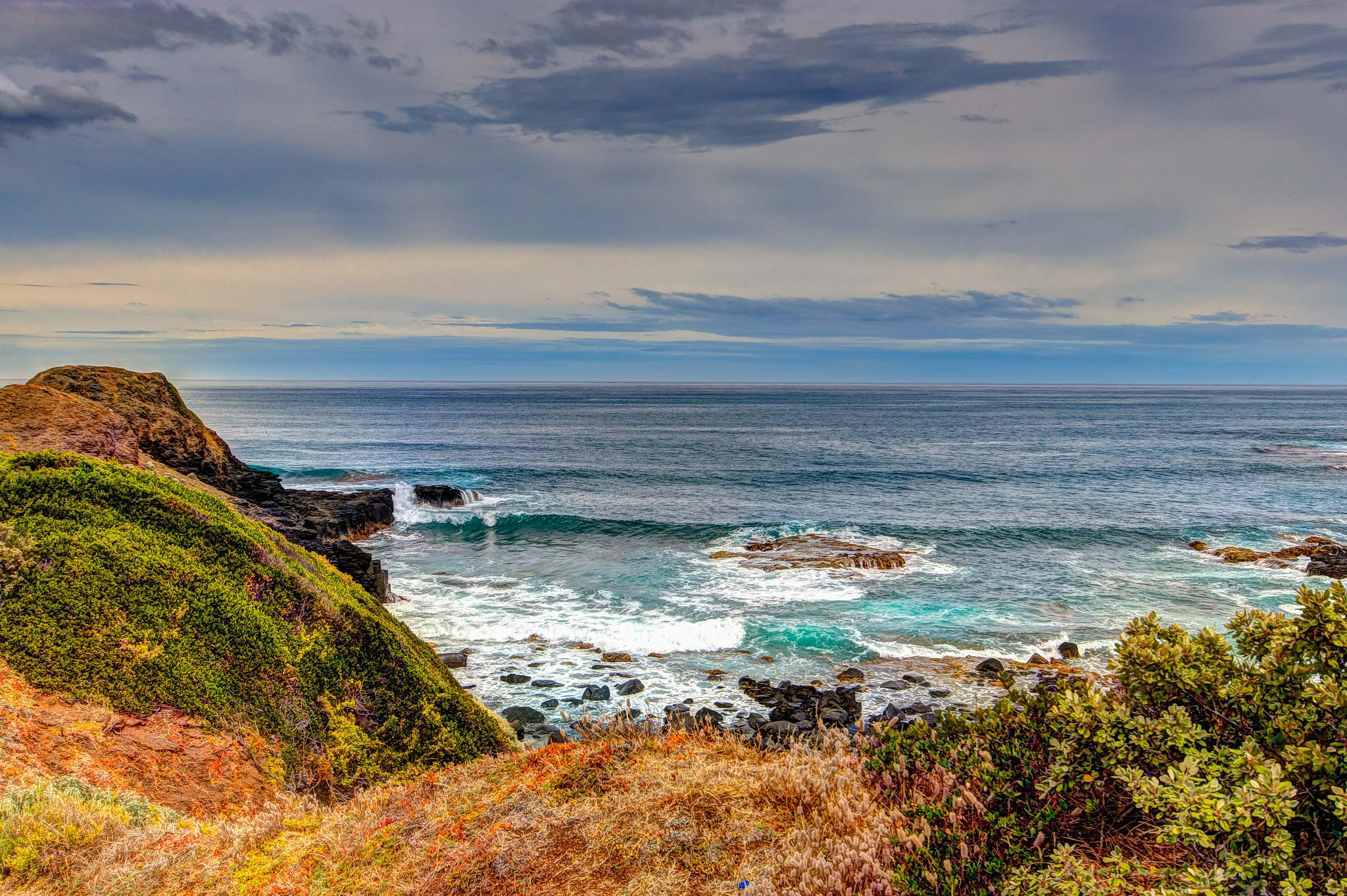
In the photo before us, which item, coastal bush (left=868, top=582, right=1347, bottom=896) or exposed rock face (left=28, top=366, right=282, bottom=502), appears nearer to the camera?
coastal bush (left=868, top=582, right=1347, bottom=896)

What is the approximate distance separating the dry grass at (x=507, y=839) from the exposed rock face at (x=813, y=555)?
20170mm

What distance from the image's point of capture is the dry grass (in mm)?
5672

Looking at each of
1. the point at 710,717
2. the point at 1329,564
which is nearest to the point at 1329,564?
the point at 1329,564

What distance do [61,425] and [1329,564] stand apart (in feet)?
125

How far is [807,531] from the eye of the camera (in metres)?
33.7

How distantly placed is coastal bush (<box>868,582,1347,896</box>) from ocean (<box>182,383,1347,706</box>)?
37.5ft

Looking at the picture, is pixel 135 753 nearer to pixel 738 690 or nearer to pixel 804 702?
pixel 738 690

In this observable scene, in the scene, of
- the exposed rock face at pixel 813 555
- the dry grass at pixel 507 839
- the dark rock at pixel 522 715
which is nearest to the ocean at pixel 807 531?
the dark rock at pixel 522 715

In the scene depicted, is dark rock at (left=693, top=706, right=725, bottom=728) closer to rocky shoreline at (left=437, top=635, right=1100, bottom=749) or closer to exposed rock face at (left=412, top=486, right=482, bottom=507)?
rocky shoreline at (left=437, top=635, right=1100, bottom=749)

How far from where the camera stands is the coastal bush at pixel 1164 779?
4.12m

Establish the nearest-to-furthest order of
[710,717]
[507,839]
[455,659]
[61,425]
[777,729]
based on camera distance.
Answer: [507,839], [777,729], [61,425], [710,717], [455,659]

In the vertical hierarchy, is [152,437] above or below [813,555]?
above

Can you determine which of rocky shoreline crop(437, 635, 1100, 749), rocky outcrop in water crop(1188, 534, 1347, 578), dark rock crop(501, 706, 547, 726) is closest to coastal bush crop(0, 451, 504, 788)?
dark rock crop(501, 706, 547, 726)

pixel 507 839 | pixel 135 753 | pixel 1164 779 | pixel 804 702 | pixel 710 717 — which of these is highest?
pixel 1164 779
